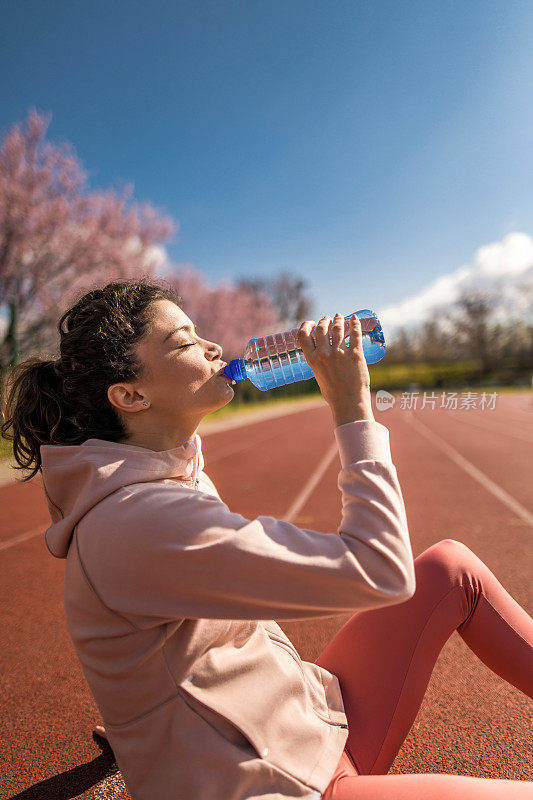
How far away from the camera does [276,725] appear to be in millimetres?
1218

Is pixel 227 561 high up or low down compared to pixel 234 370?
down

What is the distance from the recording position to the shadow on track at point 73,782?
214cm

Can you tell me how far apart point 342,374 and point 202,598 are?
1.98 feet

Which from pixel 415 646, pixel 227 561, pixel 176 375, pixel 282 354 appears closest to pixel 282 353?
pixel 282 354

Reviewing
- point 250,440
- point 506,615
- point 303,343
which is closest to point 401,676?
point 506,615

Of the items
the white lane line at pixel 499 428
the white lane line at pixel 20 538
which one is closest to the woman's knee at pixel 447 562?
the white lane line at pixel 20 538

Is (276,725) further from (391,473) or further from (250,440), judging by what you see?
(250,440)

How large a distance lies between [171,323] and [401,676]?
1.23m

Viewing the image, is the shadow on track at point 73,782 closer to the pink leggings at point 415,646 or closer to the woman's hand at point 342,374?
the pink leggings at point 415,646

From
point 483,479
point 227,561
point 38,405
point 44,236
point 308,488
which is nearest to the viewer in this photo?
point 227,561

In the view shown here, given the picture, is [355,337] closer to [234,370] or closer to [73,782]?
[234,370]

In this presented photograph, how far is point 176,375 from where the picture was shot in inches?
55.9

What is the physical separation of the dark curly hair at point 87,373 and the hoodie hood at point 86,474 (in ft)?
0.51

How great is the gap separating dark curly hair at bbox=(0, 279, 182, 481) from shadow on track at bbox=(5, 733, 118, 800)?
1510 millimetres
